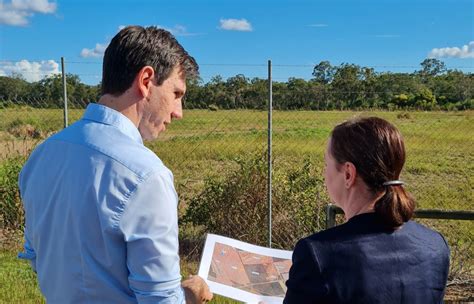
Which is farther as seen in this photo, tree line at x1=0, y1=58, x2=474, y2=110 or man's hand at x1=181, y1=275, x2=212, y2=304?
tree line at x1=0, y1=58, x2=474, y2=110

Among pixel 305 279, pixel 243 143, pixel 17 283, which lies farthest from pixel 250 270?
pixel 243 143

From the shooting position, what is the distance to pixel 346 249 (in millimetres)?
1380

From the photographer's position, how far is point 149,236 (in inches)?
49.9

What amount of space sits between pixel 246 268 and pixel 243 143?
6323 millimetres

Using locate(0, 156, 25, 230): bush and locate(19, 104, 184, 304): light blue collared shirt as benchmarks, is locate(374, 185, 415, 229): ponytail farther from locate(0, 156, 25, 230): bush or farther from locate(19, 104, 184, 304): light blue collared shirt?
locate(0, 156, 25, 230): bush

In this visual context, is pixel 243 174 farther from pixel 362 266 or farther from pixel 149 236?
pixel 149 236

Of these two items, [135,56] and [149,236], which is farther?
[135,56]

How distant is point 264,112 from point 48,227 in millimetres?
5058

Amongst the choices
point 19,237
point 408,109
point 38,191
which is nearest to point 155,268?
point 38,191

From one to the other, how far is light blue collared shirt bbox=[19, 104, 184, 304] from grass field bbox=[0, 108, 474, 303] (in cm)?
322

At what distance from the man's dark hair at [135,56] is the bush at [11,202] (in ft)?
18.2

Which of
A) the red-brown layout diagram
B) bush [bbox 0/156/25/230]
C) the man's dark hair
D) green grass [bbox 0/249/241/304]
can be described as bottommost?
green grass [bbox 0/249/241/304]

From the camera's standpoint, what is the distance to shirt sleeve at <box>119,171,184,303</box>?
1271 millimetres

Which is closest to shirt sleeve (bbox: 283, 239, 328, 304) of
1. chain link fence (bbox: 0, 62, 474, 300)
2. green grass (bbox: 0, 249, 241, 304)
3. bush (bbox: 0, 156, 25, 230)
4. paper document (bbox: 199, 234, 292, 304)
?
paper document (bbox: 199, 234, 292, 304)
